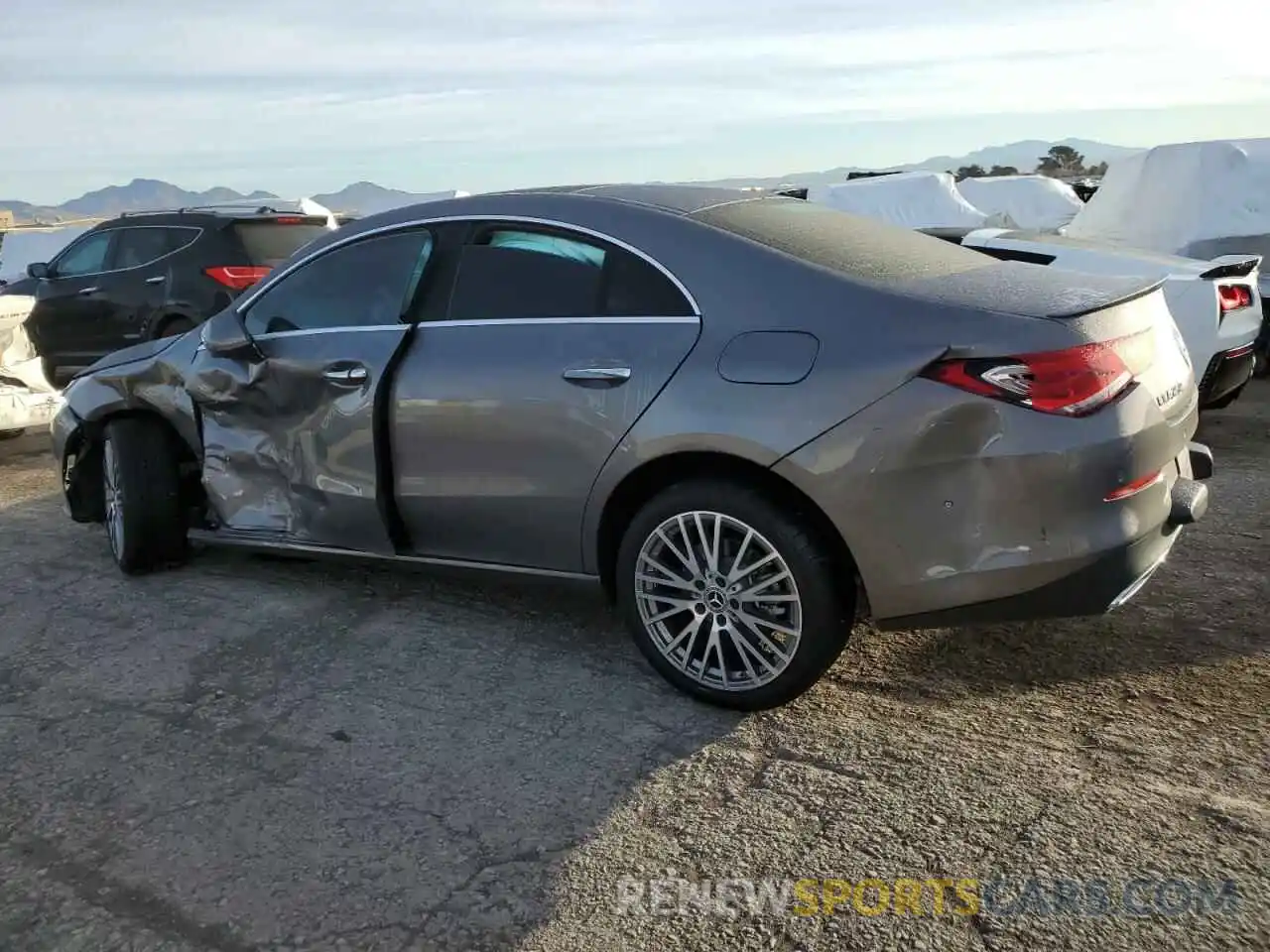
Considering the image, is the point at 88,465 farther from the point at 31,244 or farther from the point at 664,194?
the point at 31,244

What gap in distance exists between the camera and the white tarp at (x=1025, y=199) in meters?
16.1

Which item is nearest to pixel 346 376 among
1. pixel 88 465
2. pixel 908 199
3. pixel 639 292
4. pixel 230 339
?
pixel 230 339

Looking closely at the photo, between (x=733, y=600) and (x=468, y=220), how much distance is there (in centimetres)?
172

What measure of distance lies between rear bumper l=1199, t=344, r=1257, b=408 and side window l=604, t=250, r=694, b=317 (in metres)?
4.11

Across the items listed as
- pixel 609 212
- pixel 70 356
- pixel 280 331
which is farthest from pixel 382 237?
pixel 70 356

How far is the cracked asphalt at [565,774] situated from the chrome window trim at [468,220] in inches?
44.3

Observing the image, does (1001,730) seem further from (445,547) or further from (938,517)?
(445,547)

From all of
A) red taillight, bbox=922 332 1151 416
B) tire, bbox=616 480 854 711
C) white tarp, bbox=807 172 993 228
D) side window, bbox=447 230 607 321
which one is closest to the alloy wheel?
side window, bbox=447 230 607 321

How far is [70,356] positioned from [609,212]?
321 inches

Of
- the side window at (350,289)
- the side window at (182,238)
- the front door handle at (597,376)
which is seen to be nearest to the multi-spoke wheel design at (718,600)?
the front door handle at (597,376)

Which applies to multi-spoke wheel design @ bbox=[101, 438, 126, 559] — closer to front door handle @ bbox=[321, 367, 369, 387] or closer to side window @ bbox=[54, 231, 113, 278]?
front door handle @ bbox=[321, 367, 369, 387]

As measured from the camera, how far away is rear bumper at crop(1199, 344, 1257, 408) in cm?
645

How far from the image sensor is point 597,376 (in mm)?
3666
